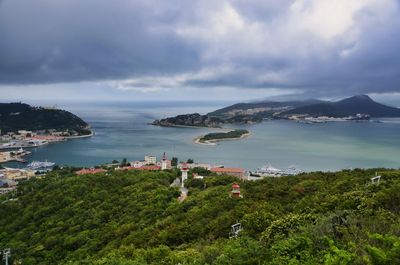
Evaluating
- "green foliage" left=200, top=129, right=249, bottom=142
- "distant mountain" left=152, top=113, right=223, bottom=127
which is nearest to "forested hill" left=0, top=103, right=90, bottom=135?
"distant mountain" left=152, top=113, right=223, bottom=127

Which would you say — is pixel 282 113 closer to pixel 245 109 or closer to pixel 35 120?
pixel 245 109

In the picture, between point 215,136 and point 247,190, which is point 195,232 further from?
point 215,136

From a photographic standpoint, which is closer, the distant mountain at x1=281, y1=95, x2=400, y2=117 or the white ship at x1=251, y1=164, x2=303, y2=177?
the white ship at x1=251, y1=164, x2=303, y2=177

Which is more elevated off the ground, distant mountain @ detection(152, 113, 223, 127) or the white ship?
distant mountain @ detection(152, 113, 223, 127)

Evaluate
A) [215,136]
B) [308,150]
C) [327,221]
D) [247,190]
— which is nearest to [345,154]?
[308,150]

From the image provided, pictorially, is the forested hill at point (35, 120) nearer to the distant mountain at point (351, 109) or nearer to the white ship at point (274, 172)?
the white ship at point (274, 172)

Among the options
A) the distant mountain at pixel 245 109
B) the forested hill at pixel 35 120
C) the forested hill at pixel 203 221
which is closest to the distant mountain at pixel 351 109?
the distant mountain at pixel 245 109

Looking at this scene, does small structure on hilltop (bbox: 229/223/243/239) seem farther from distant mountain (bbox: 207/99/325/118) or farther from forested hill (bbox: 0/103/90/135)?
distant mountain (bbox: 207/99/325/118)
